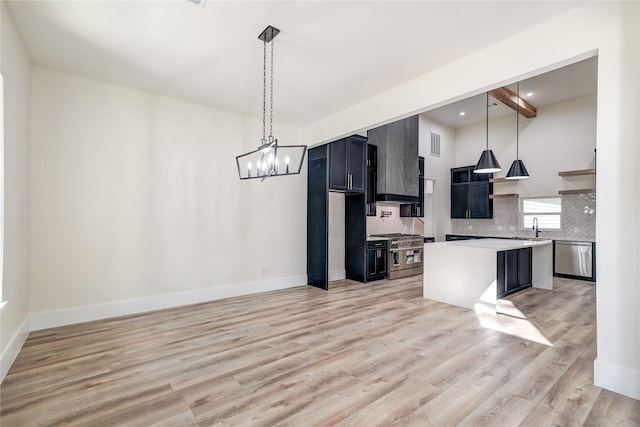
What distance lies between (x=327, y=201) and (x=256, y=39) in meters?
3.06

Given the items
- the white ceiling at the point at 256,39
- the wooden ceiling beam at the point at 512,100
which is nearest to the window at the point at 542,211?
the wooden ceiling beam at the point at 512,100

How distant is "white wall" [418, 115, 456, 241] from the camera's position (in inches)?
320

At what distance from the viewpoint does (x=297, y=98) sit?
4582 millimetres

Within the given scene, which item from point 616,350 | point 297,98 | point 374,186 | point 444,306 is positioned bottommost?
point 444,306

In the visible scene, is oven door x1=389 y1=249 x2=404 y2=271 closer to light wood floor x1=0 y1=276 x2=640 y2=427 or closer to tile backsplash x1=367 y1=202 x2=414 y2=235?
tile backsplash x1=367 y1=202 x2=414 y2=235

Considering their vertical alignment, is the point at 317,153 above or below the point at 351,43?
below

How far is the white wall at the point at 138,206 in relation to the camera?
3.69 m

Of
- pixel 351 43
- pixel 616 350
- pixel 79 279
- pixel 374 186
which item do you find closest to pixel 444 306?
pixel 616 350

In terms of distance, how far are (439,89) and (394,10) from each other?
125 cm

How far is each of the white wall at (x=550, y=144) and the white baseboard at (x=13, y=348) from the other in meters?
9.36

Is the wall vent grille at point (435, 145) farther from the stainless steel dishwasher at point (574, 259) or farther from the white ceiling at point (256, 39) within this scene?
the white ceiling at point (256, 39)

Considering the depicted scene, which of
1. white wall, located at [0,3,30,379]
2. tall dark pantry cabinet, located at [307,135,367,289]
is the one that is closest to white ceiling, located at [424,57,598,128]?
tall dark pantry cabinet, located at [307,135,367,289]

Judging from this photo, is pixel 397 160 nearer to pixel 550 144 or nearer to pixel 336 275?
pixel 336 275

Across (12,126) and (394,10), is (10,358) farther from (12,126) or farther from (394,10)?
(394,10)
